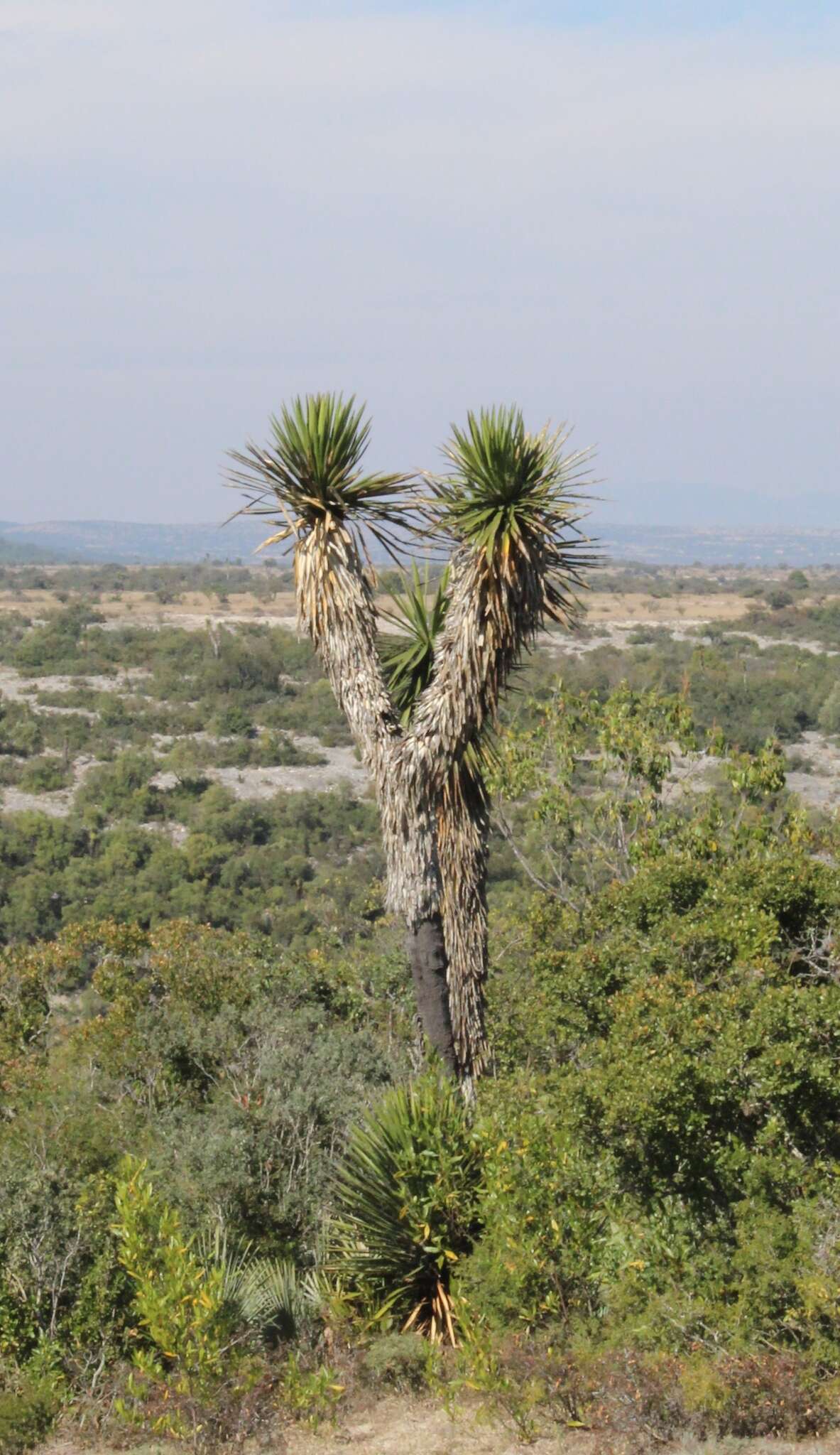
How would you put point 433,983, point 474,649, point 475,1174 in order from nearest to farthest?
point 475,1174, point 474,649, point 433,983

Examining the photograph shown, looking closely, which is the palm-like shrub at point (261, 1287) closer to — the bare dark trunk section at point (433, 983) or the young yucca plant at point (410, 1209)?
the young yucca plant at point (410, 1209)

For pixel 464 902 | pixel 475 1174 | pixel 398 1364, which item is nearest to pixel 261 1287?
pixel 398 1364

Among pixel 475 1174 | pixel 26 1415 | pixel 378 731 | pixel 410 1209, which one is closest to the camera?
pixel 26 1415

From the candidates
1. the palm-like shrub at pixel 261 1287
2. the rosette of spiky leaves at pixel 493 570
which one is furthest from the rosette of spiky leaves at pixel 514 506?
the palm-like shrub at pixel 261 1287

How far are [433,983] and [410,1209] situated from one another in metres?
1.73

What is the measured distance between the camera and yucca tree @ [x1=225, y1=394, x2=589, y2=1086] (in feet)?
29.9

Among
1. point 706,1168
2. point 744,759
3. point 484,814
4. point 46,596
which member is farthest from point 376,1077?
point 46,596

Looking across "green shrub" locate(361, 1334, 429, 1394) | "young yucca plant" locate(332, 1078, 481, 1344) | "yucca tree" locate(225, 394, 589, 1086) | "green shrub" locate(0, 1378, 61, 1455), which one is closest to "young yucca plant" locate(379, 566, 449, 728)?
"yucca tree" locate(225, 394, 589, 1086)

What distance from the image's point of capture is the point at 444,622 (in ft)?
32.1

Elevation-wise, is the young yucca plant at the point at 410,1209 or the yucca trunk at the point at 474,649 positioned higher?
the yucca trunk at the point at 474,649

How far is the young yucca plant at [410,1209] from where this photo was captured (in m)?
8.32

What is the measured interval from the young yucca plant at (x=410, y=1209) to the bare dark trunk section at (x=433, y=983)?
3.03ft

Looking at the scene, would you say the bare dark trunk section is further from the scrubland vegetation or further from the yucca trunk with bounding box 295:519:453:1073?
the scrubland vegetation

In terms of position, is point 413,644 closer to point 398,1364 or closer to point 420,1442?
point 398,1364
